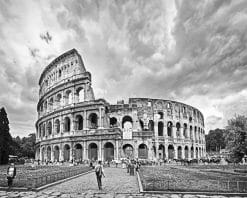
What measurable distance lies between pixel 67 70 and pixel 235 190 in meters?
37.4

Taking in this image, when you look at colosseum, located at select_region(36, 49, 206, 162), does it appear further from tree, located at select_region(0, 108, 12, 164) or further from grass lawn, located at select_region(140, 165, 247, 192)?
grass lawn, located at select_region(140, 165, 247, 192)

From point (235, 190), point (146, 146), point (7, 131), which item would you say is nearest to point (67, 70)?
point (7, 131)

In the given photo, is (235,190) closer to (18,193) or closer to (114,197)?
(114,197)

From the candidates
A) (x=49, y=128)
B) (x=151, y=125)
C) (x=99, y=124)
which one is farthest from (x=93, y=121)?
(x=151, y=125)

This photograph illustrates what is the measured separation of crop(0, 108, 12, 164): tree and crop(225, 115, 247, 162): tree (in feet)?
110

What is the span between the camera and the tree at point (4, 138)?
118 ft

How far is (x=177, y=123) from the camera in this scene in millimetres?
46125

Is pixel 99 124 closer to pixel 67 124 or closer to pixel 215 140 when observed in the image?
pixel 67 124

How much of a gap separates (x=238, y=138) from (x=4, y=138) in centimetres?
3469

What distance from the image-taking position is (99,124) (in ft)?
117

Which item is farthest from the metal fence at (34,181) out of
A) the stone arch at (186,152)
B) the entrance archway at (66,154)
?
the stone arch at (186,152)

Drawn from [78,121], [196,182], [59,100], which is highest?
[59,100]

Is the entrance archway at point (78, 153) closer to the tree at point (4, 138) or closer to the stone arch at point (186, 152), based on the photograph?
the tree at point (4, 138)

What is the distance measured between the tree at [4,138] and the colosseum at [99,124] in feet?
23.0
